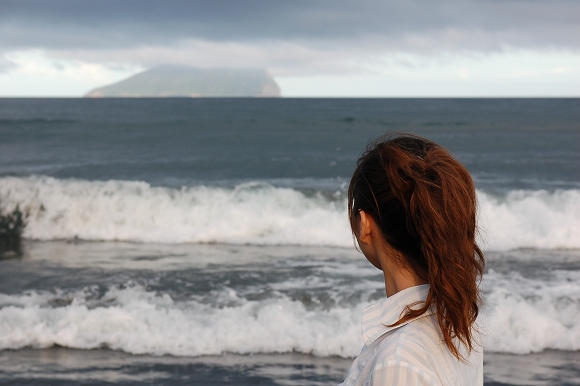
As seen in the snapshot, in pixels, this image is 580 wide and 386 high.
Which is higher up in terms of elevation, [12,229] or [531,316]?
[12,229]

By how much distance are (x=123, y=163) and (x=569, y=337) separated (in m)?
17.0

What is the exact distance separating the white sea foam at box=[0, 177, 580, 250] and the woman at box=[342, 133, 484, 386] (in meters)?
9.55

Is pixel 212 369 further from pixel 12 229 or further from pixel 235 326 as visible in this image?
pixel 12 229

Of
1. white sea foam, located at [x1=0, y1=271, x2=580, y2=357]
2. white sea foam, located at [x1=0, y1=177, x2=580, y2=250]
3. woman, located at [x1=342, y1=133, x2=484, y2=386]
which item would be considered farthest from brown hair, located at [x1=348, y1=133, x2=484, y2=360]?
white sea foam, located at [x1=0, y1=177, x2=580, y2=250]

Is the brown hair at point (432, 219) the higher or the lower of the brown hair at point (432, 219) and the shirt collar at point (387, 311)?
the higher

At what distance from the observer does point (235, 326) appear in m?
6.11

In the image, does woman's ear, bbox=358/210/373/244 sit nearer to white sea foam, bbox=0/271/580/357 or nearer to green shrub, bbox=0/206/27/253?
white sea foam, bbox=0/271/580/357

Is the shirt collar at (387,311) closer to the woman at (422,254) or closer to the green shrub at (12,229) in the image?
the woman at (422,254)

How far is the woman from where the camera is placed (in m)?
1.12

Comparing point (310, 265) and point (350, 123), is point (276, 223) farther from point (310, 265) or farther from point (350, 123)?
point (350, 123)

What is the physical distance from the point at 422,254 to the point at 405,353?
0.22 metres

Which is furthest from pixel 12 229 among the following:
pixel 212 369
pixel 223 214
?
pixel 212 369

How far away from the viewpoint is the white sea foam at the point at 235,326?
580cm

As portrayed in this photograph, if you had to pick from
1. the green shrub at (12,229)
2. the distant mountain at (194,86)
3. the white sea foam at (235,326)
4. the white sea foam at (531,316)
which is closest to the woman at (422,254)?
the white sea foam at (531,316)
